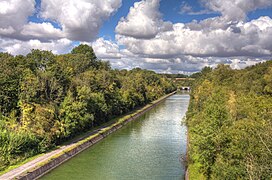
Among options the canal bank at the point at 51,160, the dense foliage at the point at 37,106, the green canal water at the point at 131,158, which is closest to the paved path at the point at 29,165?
the canal bank at the point at 51,160

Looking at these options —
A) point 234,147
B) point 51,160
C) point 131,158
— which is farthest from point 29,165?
point 234,147

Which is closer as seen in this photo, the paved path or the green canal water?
the paved path

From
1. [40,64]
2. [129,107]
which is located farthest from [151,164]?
[129,107]

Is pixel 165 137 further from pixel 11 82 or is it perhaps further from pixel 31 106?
pixel 11 82

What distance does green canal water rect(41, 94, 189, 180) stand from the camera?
31.4m

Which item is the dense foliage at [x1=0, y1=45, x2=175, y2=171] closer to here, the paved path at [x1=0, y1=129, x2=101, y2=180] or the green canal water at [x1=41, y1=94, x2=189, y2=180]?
the paved path at [x1=0, y1=129, x2=101, y2=180]

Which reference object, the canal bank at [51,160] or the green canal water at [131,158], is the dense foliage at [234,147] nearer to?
the green canal water at [131,158]

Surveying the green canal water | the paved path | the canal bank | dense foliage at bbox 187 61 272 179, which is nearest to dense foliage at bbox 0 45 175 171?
the paved path

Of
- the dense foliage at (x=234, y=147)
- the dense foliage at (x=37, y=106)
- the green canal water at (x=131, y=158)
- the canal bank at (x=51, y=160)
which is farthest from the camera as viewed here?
the dense foliage at (x=37, y=106)

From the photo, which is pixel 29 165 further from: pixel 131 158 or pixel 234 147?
pixel 234 147

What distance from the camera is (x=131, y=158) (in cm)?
3753

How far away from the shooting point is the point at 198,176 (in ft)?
91.0

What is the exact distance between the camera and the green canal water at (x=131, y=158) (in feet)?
103

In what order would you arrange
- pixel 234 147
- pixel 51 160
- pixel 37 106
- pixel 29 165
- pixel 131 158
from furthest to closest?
pixel 37 106 → pixel 131 158 → pixel 51 160 → pixel 29 165 → pixel 234 147
